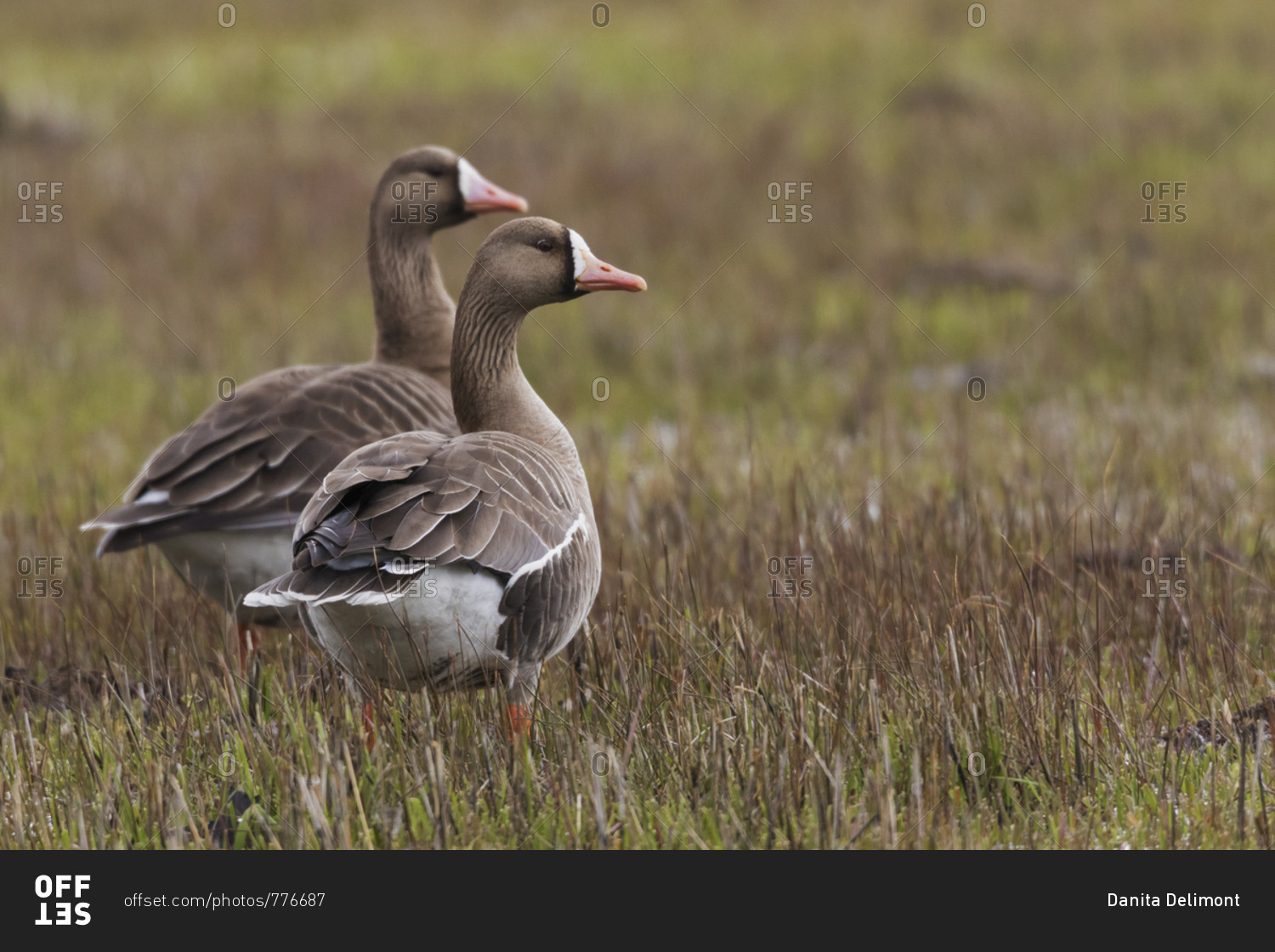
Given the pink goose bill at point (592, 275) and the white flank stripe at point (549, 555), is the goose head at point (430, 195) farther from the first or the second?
the white flank stripe at point (549, 555)

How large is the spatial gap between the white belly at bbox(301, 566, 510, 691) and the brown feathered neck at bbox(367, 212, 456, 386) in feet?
8.11

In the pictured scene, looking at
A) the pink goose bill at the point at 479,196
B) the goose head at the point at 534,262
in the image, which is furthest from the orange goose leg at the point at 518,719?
the pink goose bill at the point at 479,196

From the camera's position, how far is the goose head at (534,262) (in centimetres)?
545

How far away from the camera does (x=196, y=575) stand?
20.0 feet

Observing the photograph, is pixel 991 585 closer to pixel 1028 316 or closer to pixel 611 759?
pixel 611 759

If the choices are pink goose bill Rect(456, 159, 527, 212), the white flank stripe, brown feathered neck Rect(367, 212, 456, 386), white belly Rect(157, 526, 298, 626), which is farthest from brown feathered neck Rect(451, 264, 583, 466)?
pink goose bill Rect(456, 159, 527, 212)

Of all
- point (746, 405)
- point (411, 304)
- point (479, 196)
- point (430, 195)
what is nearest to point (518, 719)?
point (411, 304)

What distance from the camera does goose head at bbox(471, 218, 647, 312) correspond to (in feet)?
17.9

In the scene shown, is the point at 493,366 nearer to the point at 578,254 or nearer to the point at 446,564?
the point at 578,254

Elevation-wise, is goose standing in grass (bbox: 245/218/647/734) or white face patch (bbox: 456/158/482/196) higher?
white face patch (bbox: 456/158/482/196)

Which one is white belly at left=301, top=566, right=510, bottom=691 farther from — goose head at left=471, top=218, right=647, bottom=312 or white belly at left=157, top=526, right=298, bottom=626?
goose head at left=471, top=218, right=647, bottom=312

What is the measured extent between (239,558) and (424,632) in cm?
168

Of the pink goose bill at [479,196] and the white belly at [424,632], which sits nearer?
the white belly at [424,632]

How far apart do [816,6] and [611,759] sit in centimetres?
2832
